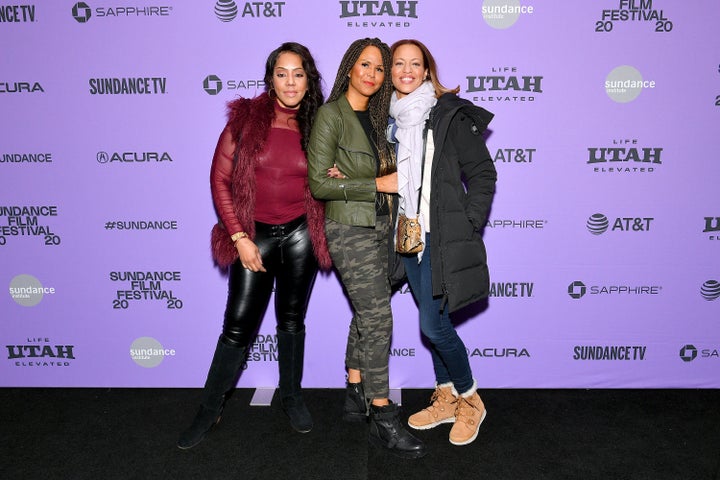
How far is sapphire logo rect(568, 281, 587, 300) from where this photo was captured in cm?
303

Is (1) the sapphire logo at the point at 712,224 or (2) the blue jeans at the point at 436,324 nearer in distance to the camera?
(2) the blue jeans at the point at 436,324

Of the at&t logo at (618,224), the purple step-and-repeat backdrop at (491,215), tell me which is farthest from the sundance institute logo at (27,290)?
the at&t logo at (618,224)

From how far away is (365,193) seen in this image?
231 cm

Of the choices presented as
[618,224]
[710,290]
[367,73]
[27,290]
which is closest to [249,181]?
[367,73]

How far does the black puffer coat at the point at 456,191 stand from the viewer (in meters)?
2.28

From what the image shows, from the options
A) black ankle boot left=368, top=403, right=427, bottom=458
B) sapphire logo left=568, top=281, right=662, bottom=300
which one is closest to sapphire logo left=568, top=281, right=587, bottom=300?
sapphire logo left=568, top=281, right=662, bottom=300

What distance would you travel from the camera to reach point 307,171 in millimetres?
2377

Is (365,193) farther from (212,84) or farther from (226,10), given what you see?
(226,10)

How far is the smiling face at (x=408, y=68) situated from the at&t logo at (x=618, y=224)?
131 centimetres

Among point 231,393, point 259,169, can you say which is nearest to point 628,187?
point 259,169

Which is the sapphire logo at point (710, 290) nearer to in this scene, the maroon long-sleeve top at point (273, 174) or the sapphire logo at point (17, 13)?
the maroon long-sleeve top at point (273, 174)

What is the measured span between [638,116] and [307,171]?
5.81 feet

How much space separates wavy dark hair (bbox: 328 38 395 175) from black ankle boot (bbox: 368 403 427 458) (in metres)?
1.13

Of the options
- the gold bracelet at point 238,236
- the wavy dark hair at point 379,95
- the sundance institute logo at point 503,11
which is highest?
the sundance institute logo at point 503,11
